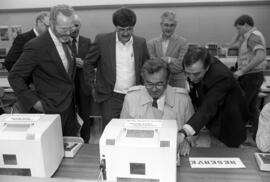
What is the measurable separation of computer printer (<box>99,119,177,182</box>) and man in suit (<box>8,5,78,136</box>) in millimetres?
787

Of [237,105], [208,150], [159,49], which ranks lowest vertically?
[208,150]

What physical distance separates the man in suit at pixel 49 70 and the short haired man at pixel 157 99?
43cm

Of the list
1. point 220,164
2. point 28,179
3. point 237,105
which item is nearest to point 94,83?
point 237,105

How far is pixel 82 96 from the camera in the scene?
7.70ft

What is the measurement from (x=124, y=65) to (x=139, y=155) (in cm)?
124

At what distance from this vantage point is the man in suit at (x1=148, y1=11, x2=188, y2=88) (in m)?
2.79

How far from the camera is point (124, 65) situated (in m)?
2.24

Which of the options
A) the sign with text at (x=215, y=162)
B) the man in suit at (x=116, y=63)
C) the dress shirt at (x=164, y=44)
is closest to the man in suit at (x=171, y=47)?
the dress shirt at (x=164, y=44)

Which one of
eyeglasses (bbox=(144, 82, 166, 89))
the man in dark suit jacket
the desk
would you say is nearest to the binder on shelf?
the desk

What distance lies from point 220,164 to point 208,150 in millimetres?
161

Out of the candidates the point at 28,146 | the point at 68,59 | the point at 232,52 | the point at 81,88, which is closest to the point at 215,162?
the point at 28,146

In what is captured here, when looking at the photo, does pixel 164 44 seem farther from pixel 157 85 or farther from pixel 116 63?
pixel 157 85

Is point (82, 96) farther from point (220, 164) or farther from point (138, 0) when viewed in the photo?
point (138, 0)

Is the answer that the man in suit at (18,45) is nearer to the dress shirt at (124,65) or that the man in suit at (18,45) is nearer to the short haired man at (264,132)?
the dress shirt at (124,65)
